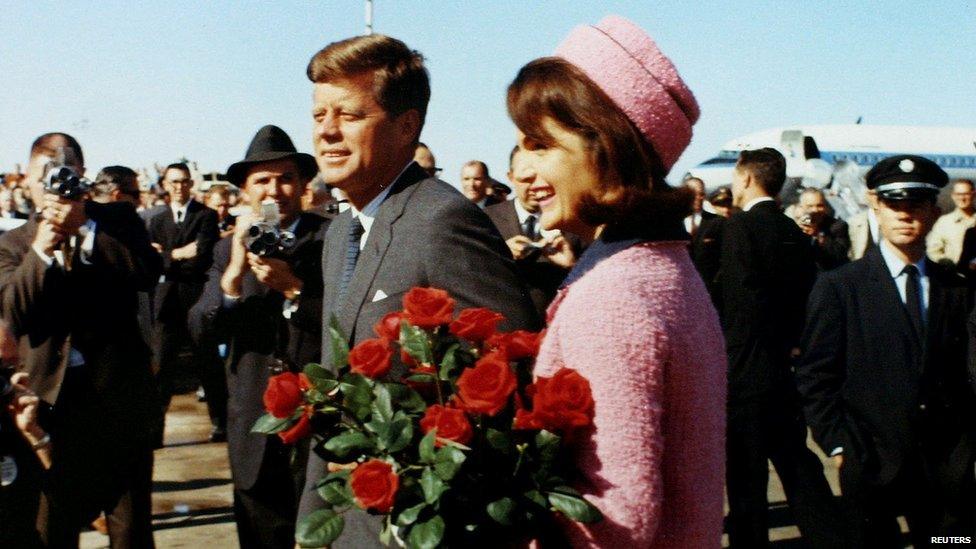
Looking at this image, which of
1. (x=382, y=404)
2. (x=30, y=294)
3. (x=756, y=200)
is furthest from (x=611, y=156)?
(x=756, y=200)

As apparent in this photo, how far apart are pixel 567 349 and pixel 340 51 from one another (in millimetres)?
1680

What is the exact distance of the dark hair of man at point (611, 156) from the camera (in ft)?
6.98

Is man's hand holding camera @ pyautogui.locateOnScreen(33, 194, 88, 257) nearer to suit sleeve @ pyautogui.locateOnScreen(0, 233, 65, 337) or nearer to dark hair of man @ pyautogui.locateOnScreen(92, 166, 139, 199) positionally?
suit sleeve @ pyautogui.locateOnScreen(0, 233, 65, 337)

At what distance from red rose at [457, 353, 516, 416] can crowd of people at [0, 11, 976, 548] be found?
139 mm

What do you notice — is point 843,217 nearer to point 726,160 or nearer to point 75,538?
point 75,538

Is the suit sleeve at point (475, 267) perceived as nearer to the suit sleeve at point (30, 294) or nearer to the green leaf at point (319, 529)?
the green leaf at point (319, 529)

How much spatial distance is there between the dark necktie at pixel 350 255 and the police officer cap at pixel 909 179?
260 cm

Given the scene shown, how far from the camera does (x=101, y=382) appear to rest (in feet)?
18.0

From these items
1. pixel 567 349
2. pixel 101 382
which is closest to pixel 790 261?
pixel 101 382

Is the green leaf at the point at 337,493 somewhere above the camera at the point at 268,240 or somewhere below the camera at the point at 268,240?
above

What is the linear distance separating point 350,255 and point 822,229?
12.6 m

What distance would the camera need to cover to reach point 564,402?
1.87m

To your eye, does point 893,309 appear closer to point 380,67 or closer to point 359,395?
point 380,67

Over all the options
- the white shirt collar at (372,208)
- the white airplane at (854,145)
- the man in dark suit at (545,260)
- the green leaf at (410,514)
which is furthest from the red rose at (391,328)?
the white airplane at (854,145)
